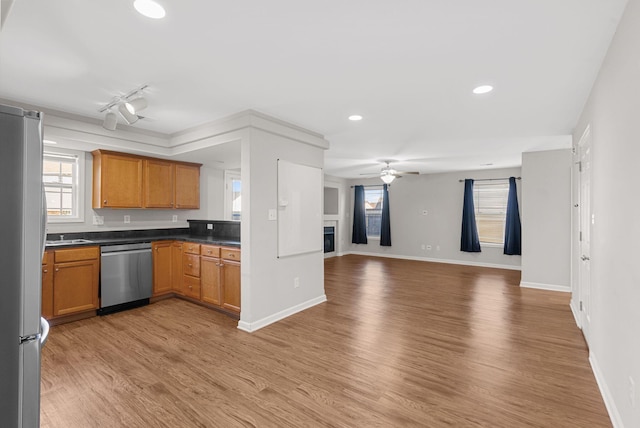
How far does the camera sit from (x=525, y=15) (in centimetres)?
175

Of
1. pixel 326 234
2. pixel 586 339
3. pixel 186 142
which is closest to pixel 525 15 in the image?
pixel 586 339

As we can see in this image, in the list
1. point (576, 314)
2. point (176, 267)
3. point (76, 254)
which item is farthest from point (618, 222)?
point (76, 254)

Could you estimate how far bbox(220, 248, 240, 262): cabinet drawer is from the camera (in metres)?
3.74

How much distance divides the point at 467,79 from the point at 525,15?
2.76ft

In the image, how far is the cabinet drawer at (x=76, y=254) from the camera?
3576 millimetres

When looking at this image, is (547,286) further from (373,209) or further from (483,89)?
(373,209)

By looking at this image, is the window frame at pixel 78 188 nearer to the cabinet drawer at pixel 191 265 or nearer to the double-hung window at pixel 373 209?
the cabinet drawer at pixel 191 265

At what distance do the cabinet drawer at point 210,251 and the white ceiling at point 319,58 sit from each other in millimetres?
1612

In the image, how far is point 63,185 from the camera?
13.6 feet

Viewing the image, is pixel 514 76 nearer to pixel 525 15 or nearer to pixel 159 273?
pixel 525 15

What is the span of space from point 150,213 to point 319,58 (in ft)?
12.9

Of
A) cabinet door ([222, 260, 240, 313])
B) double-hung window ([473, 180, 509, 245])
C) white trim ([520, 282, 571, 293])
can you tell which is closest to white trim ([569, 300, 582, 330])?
white trim ([520, 282, 571, 293])

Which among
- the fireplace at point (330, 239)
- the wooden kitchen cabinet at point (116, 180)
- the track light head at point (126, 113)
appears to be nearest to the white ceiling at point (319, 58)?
the track light head at point (126, 113)

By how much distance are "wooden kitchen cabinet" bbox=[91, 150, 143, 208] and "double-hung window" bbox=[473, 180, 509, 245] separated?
736cm
